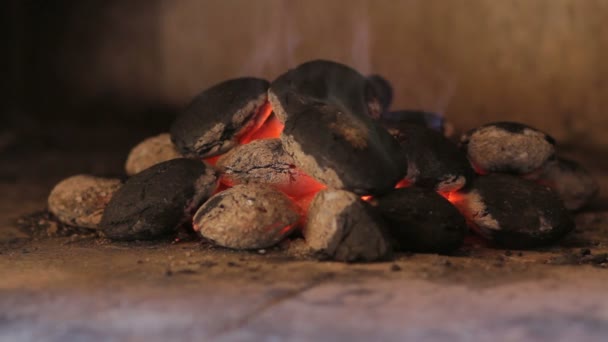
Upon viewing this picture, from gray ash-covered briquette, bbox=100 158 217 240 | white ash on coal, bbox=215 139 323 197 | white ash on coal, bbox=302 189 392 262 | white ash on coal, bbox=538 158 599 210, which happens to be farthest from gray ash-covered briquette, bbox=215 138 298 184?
white ash on coal, bbox=538 158 599 210

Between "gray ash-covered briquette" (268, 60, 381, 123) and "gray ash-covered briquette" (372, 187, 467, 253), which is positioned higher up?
"gray ash-covered briquette" (268, 60, 381, 123)

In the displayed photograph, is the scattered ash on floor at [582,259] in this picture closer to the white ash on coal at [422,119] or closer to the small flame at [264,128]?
the white ash on coal at [422,119]

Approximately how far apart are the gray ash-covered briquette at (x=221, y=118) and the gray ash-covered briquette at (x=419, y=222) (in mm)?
803

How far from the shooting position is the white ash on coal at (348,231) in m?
2.42

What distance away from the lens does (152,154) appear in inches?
138

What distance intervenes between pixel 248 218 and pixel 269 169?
36cm

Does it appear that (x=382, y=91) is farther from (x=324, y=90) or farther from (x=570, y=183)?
(x=570, y=183)

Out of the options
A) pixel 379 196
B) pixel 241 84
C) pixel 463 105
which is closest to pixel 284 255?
pixel 379 196

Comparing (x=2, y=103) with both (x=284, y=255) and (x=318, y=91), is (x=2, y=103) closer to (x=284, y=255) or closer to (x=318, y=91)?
(x=318, y=91)

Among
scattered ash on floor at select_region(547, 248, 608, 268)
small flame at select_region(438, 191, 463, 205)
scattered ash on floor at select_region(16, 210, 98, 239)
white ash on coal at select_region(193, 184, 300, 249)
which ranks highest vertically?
white ash on coal at select_region(193, 184, 300, 249)

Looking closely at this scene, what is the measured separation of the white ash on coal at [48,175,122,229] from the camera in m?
3.20

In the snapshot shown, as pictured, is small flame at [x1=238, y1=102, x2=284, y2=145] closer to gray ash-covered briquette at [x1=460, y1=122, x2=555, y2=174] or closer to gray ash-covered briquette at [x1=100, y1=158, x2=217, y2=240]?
gray ash-covered briquette at [x1=100, y1=158, x2=217, y2=240]

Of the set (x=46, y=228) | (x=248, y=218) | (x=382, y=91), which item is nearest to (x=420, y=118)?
(x=382, y=91)

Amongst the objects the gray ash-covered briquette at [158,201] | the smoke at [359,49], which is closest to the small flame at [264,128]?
the gray ash-covered briquette at [158,201]
